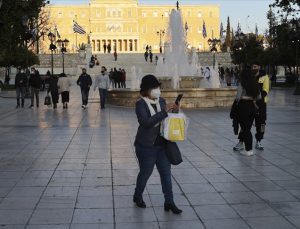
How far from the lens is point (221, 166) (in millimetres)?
9258

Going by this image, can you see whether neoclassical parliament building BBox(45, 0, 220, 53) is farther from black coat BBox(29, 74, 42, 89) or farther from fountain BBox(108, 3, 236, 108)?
black coat BBox(29, 74, 42, 89)

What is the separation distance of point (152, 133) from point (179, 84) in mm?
18234

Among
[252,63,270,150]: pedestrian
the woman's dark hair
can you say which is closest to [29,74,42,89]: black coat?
[252,63,270,150]: pedestrian

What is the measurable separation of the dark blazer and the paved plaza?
867 millimetres

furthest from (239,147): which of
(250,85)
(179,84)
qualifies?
(179,84)

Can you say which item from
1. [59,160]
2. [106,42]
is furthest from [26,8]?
[106,42]

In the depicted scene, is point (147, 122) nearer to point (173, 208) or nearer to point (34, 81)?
point (173, 208)

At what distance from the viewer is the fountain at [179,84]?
22203 millimetres

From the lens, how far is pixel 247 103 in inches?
404

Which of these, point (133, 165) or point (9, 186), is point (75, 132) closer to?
point (133, 165)

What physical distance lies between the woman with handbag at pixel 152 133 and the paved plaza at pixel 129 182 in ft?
1.44

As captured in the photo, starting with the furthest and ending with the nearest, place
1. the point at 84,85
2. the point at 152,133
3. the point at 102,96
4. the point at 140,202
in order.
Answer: the point at 84,85 < the point at 102,96 < the point at 140,202 < the point at 152,133

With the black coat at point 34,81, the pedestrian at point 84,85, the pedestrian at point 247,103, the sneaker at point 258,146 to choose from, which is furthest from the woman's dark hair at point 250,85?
the black coat at point 34,81

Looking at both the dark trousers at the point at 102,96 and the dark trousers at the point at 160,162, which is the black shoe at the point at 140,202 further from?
the dark trousers at the point at 102,96
